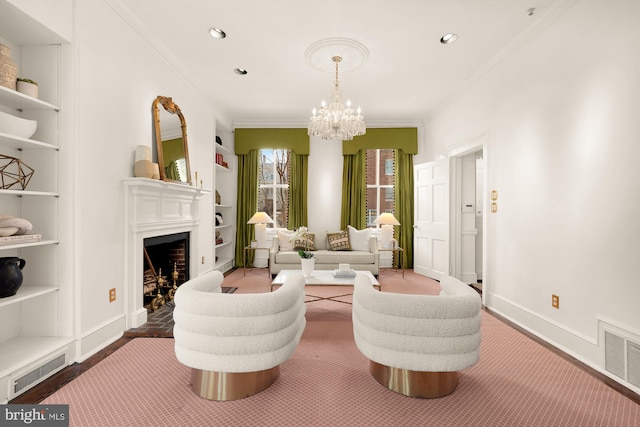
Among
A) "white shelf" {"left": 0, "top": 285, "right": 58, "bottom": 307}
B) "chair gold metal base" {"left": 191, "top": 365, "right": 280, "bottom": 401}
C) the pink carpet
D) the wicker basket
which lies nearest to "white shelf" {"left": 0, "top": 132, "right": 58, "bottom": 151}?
the wicker basket

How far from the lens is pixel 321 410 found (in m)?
1.79

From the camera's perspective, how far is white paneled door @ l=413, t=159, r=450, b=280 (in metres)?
5.02

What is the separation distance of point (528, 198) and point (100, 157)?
381 centimetres

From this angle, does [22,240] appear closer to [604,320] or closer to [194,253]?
[194,253]

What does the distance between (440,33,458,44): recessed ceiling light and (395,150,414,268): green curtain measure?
2.94m

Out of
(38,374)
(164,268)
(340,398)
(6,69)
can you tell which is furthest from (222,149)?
(340,398)

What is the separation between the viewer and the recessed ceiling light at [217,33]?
10.3ft

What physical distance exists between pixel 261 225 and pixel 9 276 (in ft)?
13.1

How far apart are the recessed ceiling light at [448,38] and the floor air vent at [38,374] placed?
4195mm

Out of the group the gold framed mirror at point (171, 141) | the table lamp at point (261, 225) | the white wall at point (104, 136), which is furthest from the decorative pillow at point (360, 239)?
the white wall at point (104, 136)

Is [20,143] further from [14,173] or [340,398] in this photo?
[340,398]

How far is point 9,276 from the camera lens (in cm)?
195

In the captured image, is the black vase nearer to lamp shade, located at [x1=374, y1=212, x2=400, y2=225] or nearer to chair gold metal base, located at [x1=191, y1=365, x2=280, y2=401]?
chair gold metal base, located at [x1=191, y1=365, x2=280, y2=401]

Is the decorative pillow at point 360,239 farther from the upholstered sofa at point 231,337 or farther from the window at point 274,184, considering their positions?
the upholstered sofa at point 231,337
